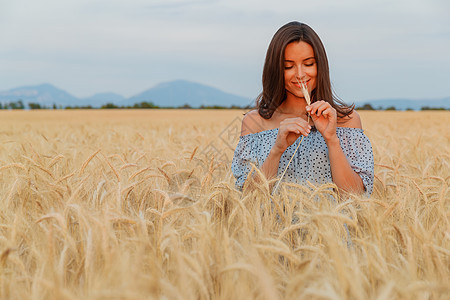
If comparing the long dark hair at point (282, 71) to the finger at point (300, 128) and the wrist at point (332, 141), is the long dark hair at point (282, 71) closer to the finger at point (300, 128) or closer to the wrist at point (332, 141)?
the wrist at point (332, 141)

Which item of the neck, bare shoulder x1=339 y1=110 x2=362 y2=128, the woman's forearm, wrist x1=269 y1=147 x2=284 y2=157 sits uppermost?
the neck

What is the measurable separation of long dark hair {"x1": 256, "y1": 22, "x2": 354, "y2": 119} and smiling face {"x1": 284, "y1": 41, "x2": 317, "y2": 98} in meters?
0.02

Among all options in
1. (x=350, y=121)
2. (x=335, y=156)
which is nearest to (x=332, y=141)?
(x=335, y=156)

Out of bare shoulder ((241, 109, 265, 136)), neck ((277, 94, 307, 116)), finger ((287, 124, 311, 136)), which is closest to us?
finger ((287, 124, 311, 136))

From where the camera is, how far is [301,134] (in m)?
2.26

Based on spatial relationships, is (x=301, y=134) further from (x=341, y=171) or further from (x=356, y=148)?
(x=356, y=148)

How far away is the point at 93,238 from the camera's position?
3.95 ft

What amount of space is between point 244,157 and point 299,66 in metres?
Answer: 0.63

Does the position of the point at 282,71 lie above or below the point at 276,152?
above

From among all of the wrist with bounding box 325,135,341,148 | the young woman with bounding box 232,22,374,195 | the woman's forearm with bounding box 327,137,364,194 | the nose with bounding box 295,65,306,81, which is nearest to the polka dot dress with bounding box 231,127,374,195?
the young woman with bounding box 232,22,374,195

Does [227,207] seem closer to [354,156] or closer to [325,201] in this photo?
[325,201]

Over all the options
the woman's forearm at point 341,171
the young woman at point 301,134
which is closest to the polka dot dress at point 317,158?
the young woman at point 301,134

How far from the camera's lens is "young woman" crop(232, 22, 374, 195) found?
7.10 feet

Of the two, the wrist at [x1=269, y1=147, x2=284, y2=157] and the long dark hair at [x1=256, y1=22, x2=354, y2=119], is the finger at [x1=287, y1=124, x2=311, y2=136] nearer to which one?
the wrist at [x1=269, y1=147, x2=284, y2=157]
